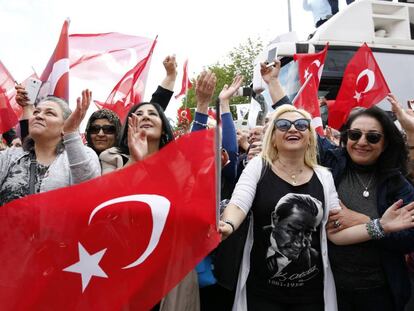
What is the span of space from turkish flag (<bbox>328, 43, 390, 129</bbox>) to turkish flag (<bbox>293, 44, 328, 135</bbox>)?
32 centimetres

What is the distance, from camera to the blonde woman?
8.11 ft

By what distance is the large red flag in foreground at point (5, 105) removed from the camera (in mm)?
4199

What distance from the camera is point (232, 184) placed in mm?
3029

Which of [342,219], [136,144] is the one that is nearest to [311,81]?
[342,219]

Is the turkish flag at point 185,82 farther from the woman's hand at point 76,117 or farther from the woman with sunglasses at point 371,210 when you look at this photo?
the woman's hand at point 76,117

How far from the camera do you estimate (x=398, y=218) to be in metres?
2.49

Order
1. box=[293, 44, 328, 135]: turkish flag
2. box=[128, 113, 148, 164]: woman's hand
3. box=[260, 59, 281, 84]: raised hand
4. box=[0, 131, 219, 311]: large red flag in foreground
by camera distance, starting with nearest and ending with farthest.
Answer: box=[0, 131, 219, 311]: large red flag in foreground < box=[128, 113, 148, 164]: woman's hand < box=[260, 59, 281, 84]: raised hand < box=[293, 44, 328, 135]: turkish flag

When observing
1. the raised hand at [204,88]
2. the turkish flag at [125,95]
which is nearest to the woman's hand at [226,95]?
the raised hand at [204,88]

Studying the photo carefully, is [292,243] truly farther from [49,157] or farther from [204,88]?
[49,157]

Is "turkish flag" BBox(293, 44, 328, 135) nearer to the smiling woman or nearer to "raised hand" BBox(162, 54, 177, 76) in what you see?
"raised hand" BBox(162, 54, 177, 76)

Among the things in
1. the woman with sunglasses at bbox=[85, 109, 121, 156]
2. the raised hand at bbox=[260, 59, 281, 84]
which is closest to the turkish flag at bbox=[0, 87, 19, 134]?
the woman with sunglasses at bbox=[85, 109, 121, 156]

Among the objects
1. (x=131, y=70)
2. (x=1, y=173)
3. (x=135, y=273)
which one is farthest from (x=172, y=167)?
(x=131, y=70)

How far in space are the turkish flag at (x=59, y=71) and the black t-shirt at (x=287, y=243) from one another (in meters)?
1.98

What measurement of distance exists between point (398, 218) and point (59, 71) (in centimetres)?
273
